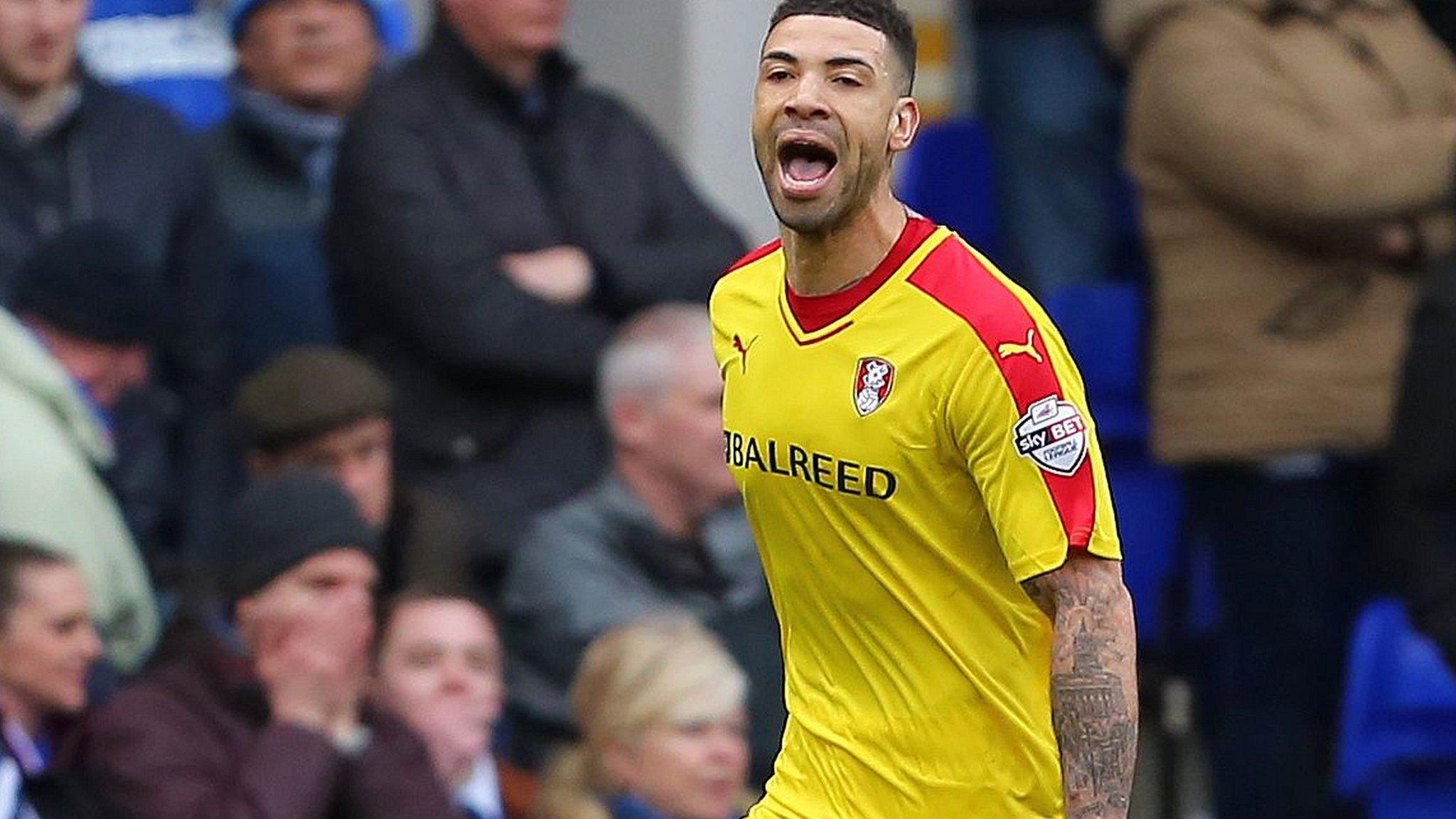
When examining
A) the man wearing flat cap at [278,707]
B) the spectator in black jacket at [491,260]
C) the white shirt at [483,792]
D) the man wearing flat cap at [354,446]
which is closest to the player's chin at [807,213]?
the man wearing flat cap at [278,707]

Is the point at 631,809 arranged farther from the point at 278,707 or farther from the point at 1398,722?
the point at 1398,722

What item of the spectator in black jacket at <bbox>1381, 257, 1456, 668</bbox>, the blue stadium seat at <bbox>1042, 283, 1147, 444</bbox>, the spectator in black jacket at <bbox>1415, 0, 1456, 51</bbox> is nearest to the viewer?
the spectator in black jacket at <bbox>1381, 257, 1456, 668</bbox>

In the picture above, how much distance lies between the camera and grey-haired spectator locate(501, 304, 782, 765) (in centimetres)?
682

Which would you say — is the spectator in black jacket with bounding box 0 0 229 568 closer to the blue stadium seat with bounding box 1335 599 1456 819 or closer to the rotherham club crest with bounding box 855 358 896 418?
the blue stadium seat with bounding box 1335 599 1456 819

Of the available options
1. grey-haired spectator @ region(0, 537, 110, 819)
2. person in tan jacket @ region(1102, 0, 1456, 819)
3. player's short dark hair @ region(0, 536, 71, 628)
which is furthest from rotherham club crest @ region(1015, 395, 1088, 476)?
person in tan jacket @ region(1102, 0, 1456, 819)

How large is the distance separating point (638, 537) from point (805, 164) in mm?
2514

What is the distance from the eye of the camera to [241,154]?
25.3 feet

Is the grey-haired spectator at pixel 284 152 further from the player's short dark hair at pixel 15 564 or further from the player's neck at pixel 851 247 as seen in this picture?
the player's neck at pixel 851 247

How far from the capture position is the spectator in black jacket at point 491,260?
721cm

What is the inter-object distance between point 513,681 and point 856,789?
231cm

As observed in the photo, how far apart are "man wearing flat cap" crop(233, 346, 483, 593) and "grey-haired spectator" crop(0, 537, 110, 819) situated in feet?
2.07

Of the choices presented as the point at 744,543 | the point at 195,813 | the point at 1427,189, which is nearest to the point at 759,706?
the point at 744,543

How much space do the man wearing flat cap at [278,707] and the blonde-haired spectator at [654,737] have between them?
30cm

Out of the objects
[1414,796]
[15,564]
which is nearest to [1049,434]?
[15,564]
